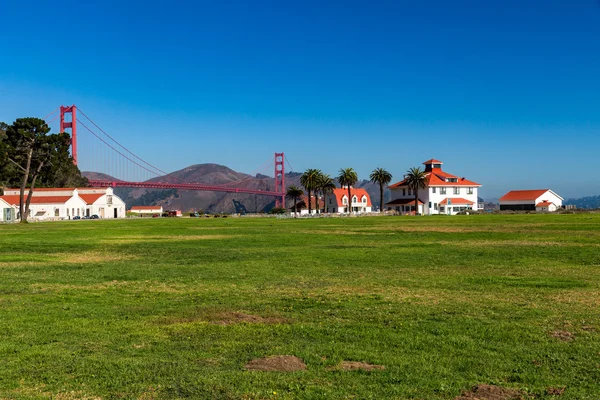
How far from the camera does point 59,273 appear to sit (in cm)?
1914

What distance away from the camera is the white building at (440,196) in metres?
126

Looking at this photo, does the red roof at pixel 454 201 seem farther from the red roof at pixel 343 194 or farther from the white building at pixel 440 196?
the red roof at pixel 343 194

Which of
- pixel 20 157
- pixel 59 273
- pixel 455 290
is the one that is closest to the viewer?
pixel 455 290

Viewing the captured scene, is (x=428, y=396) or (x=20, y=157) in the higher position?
(x=20, y=157)

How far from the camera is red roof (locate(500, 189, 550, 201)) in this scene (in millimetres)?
133012

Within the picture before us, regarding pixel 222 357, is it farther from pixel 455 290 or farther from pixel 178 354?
pixel 455 290

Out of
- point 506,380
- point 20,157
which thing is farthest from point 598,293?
point 20,157

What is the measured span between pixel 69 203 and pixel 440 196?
76.3 m

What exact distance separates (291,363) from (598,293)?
A: 9059 millimetres

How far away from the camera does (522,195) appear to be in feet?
452

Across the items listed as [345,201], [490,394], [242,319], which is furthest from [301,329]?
[345,201]

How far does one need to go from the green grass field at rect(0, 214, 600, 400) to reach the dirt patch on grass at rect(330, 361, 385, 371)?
0.11 m

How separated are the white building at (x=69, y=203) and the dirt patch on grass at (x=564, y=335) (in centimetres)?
9535

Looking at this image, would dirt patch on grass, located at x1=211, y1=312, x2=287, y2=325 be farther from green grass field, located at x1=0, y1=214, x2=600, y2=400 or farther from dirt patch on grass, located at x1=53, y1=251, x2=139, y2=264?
dirt patch on grass, located at x1=53, y1=251, x2=139, y2=264
